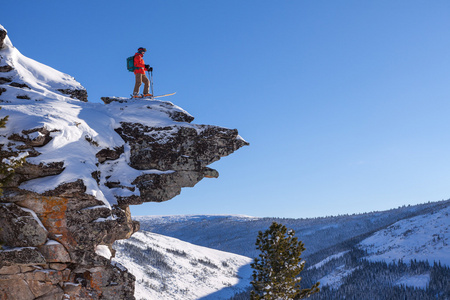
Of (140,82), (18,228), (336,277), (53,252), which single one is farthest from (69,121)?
(336,277)

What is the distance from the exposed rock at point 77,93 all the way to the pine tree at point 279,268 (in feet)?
40.1

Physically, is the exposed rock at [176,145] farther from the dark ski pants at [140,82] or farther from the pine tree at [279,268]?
the pine tree at [279,268]

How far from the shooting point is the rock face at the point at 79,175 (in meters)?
13.9

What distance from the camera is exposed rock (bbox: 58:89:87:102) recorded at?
20805 millimetres

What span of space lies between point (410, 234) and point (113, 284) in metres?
105

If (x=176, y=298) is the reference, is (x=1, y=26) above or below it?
above

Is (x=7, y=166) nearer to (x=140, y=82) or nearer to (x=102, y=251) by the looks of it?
(x=102, y=251)

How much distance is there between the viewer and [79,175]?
14.9 meters

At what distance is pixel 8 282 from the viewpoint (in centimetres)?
1362

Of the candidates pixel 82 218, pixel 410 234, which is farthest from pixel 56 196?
pixel 410 234

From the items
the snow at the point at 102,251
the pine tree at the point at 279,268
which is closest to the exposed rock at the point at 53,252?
the snow at the point at 102,251

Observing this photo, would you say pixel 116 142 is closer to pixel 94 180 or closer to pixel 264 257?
pixel 94 180

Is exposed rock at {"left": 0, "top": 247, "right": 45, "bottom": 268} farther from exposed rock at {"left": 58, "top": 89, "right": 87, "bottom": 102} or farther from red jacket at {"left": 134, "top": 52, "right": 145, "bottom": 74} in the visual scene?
red jacket at {"left": 134, "top": 52, "right": 145, "bottom": 74}

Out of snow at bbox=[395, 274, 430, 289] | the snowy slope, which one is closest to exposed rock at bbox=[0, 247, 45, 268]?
the snowy slope
